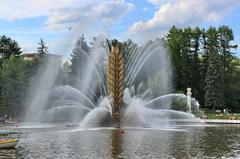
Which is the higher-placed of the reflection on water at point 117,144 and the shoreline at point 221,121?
the shoreline at point 221,121

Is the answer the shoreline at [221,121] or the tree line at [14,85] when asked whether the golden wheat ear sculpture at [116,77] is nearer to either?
the shoreline at [221,121]

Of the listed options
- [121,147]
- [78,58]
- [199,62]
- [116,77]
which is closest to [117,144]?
[121,147]

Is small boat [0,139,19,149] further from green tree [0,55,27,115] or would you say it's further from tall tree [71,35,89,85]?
tall tree [71,35,89,85]

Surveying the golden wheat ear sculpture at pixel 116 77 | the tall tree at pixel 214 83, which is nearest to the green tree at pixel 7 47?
the tall tree at pixel 214 83

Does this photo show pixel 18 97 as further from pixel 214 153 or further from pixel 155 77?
pixel 214 153

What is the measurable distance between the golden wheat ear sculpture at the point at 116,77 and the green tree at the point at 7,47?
4948cm

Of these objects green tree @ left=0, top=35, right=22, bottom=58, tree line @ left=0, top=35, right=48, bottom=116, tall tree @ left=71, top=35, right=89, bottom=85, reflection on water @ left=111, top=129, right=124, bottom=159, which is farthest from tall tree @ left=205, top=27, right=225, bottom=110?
reflection on water @ left=111, top=129, right=124, bottom=159

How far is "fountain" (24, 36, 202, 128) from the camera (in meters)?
41.1

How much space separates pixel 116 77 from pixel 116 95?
162cm

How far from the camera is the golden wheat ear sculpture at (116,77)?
136 feet

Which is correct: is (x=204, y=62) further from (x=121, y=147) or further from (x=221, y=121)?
(x=121, y=147)

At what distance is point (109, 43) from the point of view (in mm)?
45719

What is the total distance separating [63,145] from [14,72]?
41.9 m

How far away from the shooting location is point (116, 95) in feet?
136
